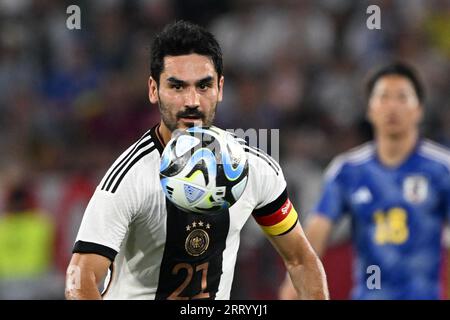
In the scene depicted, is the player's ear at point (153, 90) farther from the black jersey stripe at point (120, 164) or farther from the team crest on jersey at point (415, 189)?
the team crest on jersey at point (415, 189)

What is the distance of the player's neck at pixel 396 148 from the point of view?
24.0ft

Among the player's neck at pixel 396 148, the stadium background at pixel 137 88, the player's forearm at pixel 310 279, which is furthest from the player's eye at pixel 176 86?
the stadium background at pixel 137 88

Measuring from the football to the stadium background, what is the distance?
14.2 feet

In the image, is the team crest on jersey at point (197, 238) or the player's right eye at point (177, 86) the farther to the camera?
the team crest on jersey at point (197, 238)

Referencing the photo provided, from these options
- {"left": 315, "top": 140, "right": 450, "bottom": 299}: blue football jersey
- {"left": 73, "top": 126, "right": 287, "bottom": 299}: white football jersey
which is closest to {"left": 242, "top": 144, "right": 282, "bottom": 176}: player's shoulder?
{"left": 73, "top": 126, "right": 287, "bottom": 299}: white football jersey

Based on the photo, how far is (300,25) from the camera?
1109 centimetres

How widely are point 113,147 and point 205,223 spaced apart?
5333mm

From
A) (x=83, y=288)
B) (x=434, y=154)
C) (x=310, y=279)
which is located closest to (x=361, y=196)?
(x=434, y=154)

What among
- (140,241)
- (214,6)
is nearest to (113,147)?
(214,6)

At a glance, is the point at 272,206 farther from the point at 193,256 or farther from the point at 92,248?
the point at 92,248

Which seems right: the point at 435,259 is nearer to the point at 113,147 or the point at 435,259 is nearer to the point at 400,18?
the point at 113,147

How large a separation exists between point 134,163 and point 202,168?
0.39m

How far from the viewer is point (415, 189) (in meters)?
7.19

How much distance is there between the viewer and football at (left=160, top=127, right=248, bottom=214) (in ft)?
14.3
